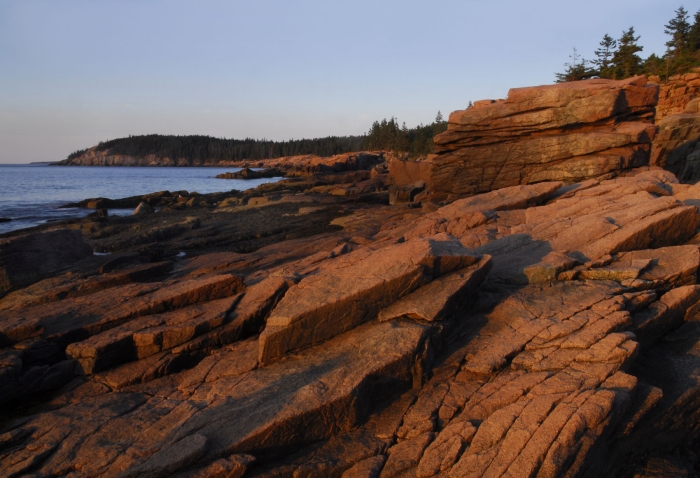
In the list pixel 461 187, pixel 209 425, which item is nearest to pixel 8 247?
pixel 209 425

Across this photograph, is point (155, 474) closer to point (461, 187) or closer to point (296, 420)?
point (296, 420)

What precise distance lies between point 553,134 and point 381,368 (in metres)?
21.8

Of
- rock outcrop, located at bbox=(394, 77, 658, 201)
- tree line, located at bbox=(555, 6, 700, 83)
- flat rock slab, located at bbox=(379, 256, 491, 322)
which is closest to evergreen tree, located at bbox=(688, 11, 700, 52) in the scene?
tree line, located at bbox=(555, 6, 700, 83)

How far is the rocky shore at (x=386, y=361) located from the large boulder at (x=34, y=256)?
0.08m

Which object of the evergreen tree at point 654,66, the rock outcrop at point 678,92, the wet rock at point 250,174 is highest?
the evergreen tree at point 654,66

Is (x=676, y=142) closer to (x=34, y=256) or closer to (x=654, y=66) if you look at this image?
(x=654, y=66)

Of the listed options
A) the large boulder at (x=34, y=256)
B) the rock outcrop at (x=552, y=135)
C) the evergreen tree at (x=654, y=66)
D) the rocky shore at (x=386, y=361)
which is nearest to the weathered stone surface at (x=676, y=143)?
the rock outcrop at (x=552, y=135)

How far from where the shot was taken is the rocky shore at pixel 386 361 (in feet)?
21.5

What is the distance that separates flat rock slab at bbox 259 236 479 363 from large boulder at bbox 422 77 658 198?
1661 centimetres

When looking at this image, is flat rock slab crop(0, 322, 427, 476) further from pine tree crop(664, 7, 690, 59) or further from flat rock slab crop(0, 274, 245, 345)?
pine tree crop(664, 7, 690, 59)

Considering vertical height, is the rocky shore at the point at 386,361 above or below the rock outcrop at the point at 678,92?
below

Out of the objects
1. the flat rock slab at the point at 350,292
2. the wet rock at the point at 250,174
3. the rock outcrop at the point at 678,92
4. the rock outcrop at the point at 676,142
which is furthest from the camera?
the wet rock at the point at 250,174

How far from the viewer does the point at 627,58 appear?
172 ft

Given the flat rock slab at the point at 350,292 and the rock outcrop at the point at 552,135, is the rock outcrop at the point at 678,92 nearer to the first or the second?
the rock outcrop at the point at 552,135
